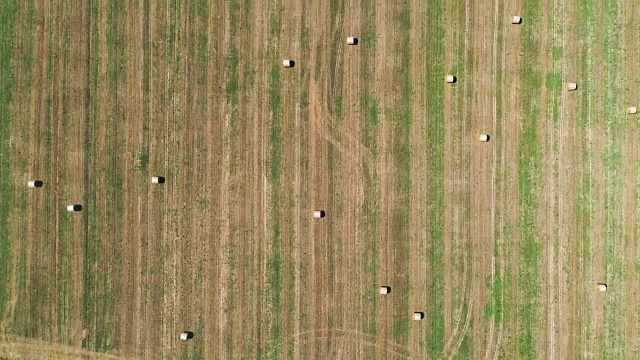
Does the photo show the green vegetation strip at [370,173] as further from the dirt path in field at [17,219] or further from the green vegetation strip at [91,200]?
the dirt path in field at [17,219]

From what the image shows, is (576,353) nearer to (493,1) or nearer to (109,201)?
(493,1)

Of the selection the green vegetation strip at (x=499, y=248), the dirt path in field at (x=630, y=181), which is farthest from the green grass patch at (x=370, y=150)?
the dirt path in field at (x=630, y=181)

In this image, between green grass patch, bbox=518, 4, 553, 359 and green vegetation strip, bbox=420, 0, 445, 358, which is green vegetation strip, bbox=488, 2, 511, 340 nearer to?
green grass patch, bbox=518, 4, 553, 359

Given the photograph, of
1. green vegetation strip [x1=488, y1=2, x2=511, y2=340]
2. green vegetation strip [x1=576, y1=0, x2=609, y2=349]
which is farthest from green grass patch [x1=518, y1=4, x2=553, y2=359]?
green vegetation strip [x1=576, y1=0, x2=609, y2=349]

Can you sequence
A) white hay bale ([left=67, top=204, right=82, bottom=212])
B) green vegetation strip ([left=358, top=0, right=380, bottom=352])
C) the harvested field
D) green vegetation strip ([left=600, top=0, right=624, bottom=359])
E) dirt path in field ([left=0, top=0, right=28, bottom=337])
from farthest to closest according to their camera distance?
dirt path in field ([left=0, top=0, right=28, bottom=337]) → white hay bale ([left=67, top=204, right=82, bottom=212]) → green vegetation strip ([left=358, top=0, right=380, bottom=352]) → the harvested field → green vegetation strip ([left=600, top=0, right=624, bottom=359])

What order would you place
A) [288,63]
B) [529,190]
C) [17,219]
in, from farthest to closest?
[17,219] → [288,63] → [529,190]

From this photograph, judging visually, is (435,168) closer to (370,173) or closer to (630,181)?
(370,173)

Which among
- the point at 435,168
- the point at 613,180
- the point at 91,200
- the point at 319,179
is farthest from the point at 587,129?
the point at 91,200
